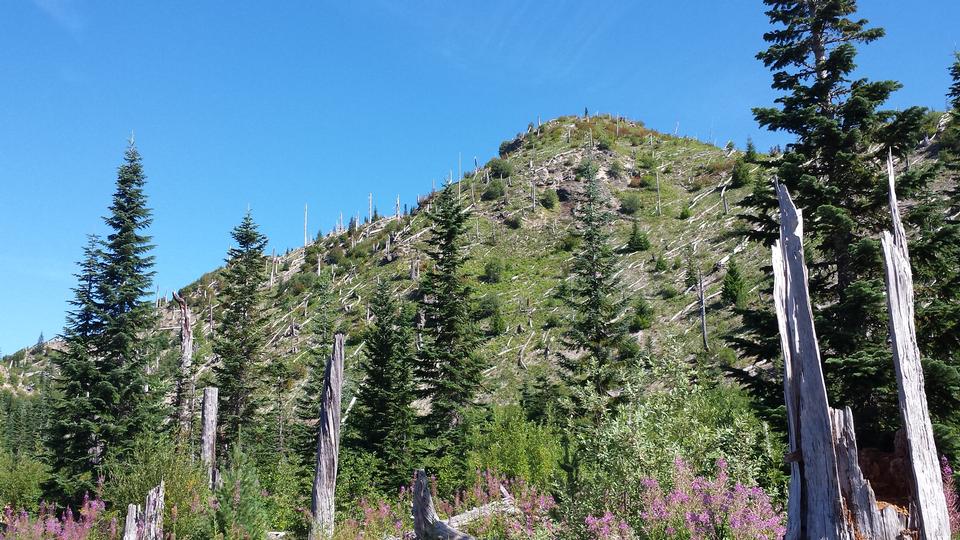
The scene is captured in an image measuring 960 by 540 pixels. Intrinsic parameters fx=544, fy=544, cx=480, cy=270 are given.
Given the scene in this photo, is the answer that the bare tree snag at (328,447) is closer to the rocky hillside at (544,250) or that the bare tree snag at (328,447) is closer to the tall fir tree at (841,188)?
the tall fir tree at (841,188)

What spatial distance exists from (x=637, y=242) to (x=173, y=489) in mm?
42765

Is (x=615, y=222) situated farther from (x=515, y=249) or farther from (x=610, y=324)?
(x=610, y=324)

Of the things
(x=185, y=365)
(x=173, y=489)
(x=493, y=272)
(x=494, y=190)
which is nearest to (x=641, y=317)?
(x=493, y=272)

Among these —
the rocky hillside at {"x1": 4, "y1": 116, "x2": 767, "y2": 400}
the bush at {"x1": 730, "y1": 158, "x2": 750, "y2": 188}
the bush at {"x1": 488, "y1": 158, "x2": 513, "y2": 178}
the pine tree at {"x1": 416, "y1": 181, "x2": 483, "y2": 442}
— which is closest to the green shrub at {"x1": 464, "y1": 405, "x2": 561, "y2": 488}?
the pine tree at {"x1": 416, "y1": 181, "x2": 483, "y2": 442}

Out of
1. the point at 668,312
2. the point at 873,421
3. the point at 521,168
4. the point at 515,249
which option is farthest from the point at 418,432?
the point at 521,168

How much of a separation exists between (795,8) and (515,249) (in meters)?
46.2

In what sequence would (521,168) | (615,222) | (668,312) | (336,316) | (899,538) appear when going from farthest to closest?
(521,168)
(615,222)
(336,316)
(668,312)
(899,538)

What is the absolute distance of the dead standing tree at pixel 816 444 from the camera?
344 cm

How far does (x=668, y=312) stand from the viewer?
37.2m

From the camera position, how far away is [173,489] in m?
11.9

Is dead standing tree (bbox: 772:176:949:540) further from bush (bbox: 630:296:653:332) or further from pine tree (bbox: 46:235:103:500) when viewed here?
bush (bbox: 630:296:653:332)

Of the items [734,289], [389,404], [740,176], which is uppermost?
[740,176]

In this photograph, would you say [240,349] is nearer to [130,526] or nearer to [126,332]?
[126,332]

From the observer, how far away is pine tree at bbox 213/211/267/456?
86.0ft
